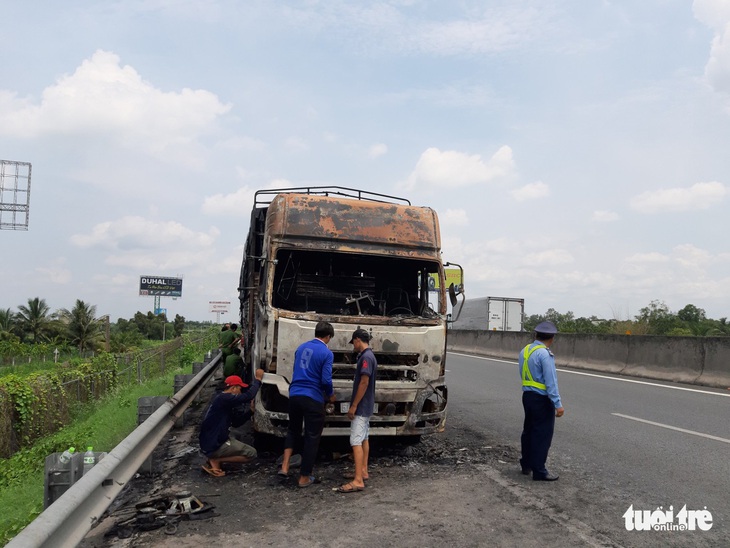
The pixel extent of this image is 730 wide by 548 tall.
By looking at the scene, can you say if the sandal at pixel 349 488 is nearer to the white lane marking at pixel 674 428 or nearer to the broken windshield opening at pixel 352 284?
the broken windshield opening at pixel 352 284

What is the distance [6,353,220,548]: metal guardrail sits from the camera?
3113mm

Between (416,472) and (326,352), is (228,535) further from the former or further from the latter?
(416,472)

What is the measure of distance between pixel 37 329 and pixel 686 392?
72301 mm

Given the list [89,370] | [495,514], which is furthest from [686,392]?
[89,370]

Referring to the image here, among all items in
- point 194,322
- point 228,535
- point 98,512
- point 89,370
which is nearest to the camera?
point 98,512

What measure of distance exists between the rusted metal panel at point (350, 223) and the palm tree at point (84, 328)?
208 ft

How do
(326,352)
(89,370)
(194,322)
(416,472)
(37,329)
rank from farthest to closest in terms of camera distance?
(194,322) < (37,329) < (89,370) < (416,472) < (326,352)

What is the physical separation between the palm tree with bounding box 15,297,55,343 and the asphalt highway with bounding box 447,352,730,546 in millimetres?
67709

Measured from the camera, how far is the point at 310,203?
788cm

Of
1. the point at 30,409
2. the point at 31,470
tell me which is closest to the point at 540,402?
the point at 31,470

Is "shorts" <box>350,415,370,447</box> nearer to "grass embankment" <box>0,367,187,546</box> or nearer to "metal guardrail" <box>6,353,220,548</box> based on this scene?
"metal guardrail" <box>6,353,220,548</box>

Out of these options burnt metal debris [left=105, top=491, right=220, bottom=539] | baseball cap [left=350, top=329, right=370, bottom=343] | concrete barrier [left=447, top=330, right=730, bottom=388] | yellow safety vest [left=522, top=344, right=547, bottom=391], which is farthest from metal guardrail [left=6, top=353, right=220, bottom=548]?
concrete barrier [left=447, top=330, right=730, bottom=388]

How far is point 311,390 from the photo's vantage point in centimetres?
633

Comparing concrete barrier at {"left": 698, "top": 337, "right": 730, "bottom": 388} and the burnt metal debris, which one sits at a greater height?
concrete barrier at {"left": 698, "top": 337, "right": 730, "bottom": 388}
